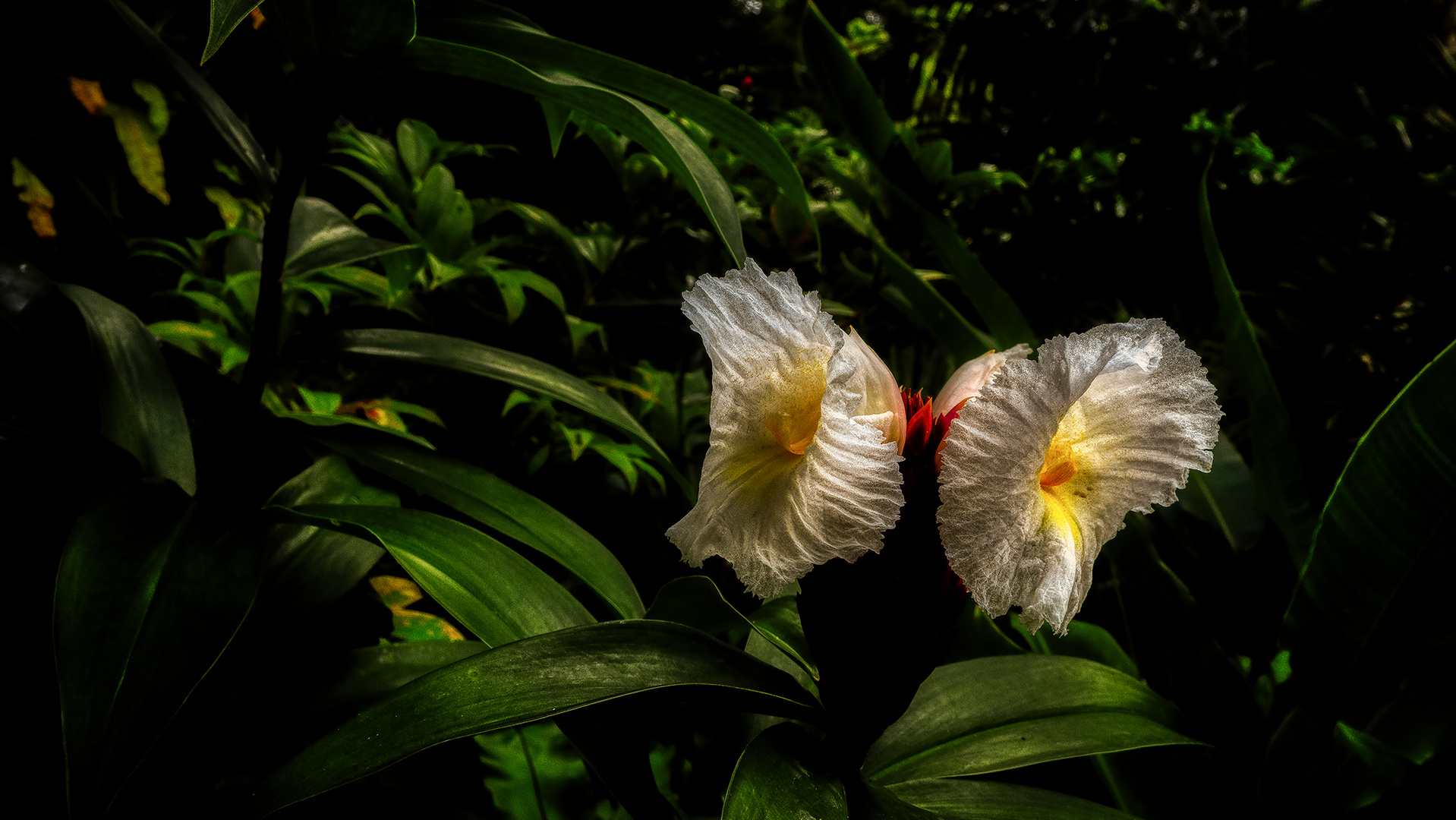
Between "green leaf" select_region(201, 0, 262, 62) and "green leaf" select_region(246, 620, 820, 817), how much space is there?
336 millimetres

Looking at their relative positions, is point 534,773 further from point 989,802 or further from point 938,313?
point 938,313

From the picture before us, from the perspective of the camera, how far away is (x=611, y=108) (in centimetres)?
51

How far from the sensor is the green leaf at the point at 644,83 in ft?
1.85

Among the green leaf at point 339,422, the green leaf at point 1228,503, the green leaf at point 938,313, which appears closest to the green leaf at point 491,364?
the green leaf at point 339,422

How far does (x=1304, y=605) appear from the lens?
0.60m

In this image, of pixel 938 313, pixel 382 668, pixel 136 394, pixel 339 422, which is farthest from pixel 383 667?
pixel 938 313

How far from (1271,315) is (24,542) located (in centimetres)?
249

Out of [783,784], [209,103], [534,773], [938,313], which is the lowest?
[534,773]

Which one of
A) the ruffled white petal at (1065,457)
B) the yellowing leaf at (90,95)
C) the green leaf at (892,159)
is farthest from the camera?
the yellowing leaf at (90,95)

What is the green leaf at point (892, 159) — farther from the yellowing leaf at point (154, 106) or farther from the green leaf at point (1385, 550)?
the yellowing leaf at point (154, 106)

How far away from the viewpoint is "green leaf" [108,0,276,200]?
0.59m

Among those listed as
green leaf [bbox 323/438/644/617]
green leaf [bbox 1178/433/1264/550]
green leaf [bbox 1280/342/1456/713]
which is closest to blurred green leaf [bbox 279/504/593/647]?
green leaf [bbox 323/438/644/617]

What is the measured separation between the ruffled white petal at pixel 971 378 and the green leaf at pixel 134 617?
438 millimetres

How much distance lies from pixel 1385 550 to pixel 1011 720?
32cm
